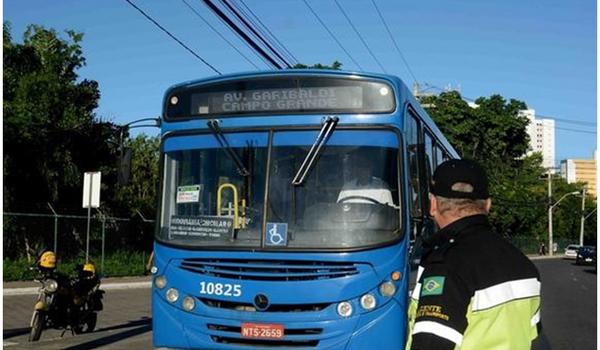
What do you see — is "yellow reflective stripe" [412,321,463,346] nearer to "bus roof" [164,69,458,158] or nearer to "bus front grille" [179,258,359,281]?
"bus front grille" [179,258,359,281]

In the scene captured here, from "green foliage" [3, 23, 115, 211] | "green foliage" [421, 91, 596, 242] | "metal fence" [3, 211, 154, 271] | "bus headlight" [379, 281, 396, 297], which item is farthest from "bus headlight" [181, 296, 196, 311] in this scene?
"green foliage" [421, 91, 596, 242]

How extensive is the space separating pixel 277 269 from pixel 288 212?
531 mm

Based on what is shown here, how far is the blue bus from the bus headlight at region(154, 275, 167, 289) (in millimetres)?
13

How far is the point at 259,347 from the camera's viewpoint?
624 centimetres

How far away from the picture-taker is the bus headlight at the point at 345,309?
20.2 feet

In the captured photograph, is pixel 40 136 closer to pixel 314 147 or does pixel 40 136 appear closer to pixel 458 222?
pixel 314 147

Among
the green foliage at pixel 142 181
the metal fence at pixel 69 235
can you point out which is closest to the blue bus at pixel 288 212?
the metal fence at pixel 69 235

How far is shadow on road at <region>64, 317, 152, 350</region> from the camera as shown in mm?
9656

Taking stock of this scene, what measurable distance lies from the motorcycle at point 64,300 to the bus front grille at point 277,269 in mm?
4798

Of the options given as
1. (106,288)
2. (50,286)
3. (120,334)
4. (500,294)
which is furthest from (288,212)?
(106,288)

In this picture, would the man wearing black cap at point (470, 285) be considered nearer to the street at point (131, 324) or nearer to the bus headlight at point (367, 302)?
the bus headlight at point (367, 302)

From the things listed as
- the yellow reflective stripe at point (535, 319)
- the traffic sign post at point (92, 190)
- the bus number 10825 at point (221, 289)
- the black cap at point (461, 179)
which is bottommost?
the bus number 10825 at point (221, 289)

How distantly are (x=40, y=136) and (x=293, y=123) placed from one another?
21254 millimetres

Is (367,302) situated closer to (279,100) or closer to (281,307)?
(281,307)
